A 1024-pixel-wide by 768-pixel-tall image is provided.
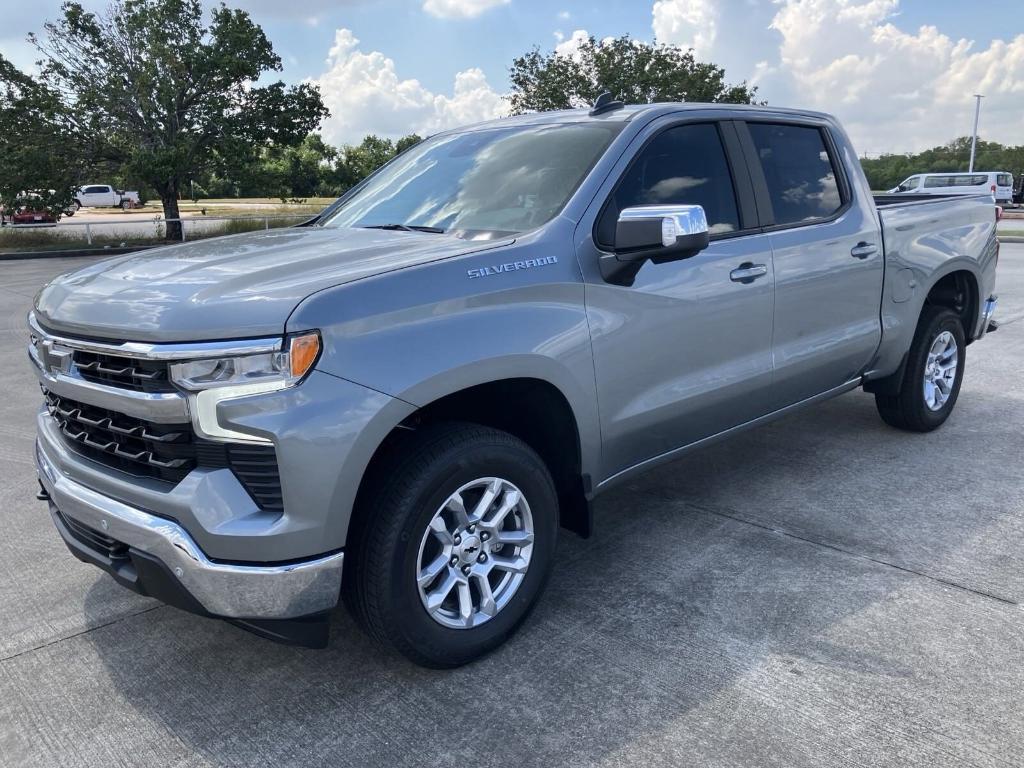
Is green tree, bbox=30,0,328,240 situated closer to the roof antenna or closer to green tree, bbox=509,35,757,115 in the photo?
green tree, bbox=509,35,757,115

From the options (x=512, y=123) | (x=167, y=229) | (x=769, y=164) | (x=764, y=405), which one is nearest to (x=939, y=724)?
(x=764, y=405)

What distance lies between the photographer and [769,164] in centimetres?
422

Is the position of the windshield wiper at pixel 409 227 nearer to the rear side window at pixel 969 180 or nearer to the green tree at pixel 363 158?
the rear side window at pixel 969 180

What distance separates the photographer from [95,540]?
2.84m

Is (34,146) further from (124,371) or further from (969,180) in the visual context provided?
(969,180)

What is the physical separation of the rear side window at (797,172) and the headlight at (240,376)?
2.61 metres

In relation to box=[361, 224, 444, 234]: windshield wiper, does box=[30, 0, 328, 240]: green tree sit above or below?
above

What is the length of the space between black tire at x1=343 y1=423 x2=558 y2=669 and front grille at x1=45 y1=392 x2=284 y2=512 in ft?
1.11

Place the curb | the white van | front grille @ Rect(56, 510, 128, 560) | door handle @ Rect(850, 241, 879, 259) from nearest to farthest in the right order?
front grille @ Rect(56, 510, 128, 560)
door handle @ Rect(850, 241, 879, 259)
the curb
the white van

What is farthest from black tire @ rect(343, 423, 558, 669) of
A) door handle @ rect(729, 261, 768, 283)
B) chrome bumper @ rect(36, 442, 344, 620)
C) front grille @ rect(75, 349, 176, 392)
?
door handle @ rect(729, 261, 768, 283)

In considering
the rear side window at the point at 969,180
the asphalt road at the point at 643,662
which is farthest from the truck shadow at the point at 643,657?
the rear side window at the point at 969,180

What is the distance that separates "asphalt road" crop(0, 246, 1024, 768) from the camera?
257cm

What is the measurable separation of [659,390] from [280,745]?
1.90m

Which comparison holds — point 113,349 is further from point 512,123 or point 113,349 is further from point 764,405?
point 764,405
